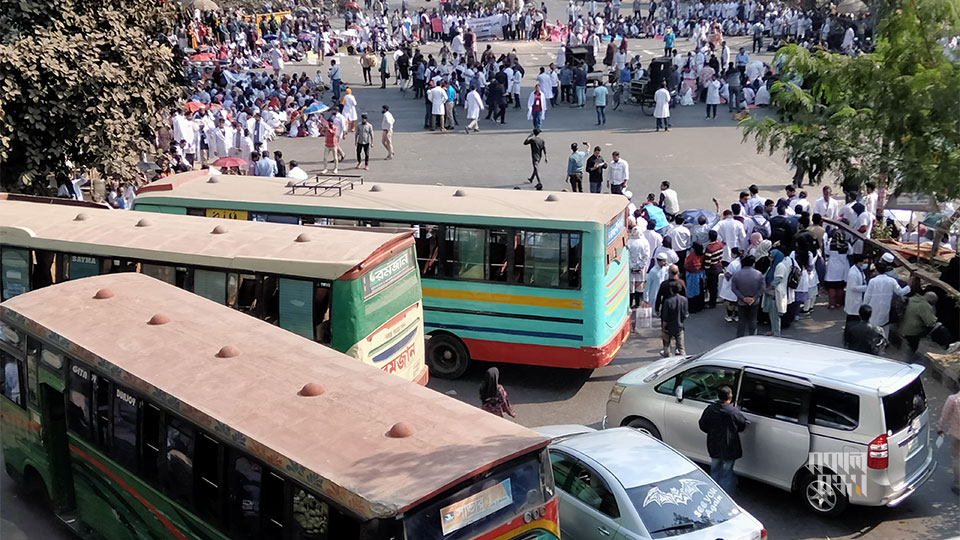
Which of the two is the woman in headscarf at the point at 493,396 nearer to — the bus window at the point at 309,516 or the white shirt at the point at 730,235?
the bus window at the point at 309,516

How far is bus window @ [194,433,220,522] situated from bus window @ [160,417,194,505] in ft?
0.37

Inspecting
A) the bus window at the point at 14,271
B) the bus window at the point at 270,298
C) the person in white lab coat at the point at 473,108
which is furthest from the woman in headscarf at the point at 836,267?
the person in white lab coat at the point at 473,108

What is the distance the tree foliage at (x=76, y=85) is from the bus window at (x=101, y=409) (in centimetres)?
908

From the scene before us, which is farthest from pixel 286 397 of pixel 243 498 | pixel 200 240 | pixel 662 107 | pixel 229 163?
pixel 662 107

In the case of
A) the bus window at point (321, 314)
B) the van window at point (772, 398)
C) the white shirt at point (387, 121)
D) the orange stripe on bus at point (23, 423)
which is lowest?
the orange stripe on bus at point (23, 423)

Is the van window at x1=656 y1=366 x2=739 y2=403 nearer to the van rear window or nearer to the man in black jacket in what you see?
the man in black jacket

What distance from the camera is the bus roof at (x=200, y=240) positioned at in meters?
11.1

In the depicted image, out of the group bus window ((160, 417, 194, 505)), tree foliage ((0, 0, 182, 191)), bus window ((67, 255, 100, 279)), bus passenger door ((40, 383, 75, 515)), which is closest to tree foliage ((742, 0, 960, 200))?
bus window ((160, 417, 194, 505))

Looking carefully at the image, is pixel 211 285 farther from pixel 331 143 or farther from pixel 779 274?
pixel 331 143

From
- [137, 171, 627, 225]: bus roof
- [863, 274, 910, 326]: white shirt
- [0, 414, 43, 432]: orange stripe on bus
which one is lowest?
[0, 414, 43, 432]: orange stripe on bus

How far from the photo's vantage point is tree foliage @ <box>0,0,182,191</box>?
16453 mm

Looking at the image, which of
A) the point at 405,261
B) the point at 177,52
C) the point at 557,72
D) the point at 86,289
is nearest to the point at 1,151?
the point at 177,52

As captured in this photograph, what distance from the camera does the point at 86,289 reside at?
1030 cm

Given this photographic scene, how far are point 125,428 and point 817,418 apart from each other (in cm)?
647
